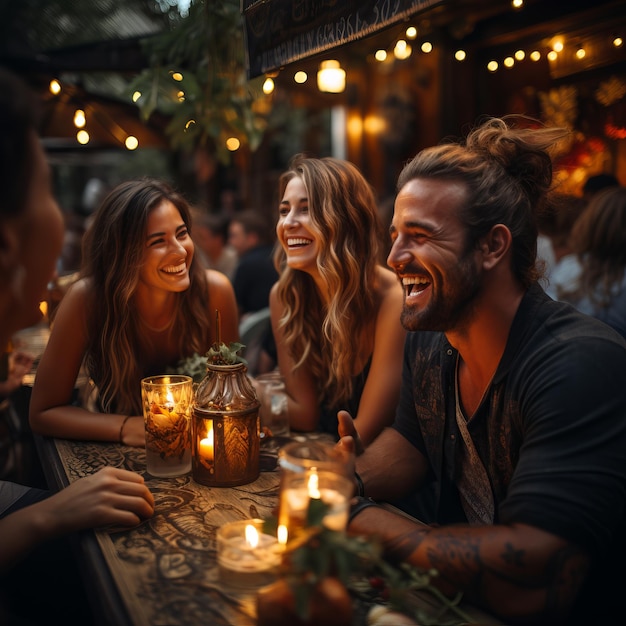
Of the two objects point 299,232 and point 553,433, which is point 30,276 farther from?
point 299,232

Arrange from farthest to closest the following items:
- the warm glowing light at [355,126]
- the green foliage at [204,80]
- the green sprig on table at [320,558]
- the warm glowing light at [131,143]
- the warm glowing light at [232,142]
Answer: the warm glowing light at [355,126] → the warm glowing light at [131,143] → the warm glowing light at [232,142] → the green foliage at [204,80] → the green sprig on table at [320,558]

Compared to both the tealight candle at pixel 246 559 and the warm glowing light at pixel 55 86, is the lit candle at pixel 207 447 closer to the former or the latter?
the tealight candle at pixel 246 559

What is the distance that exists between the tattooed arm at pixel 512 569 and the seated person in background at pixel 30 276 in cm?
76

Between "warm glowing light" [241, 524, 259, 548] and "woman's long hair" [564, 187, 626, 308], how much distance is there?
2913mm

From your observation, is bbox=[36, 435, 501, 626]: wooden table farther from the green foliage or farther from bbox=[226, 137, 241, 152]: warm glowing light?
bbox=[226, 137, 241, 152]: warm glowing light

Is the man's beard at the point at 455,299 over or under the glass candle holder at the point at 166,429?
over

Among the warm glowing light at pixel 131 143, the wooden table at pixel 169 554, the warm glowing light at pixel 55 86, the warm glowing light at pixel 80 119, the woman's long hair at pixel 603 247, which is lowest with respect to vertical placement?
the wooden table at pixel 169 554

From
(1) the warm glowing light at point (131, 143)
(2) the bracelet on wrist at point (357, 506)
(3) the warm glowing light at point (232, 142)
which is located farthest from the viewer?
(1) the warm glowing light at point (131, 143)

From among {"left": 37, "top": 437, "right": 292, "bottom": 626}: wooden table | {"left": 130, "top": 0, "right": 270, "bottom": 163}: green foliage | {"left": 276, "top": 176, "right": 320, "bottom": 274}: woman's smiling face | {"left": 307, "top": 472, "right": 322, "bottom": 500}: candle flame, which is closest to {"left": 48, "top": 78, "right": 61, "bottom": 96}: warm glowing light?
{"left": 130, "top": 0, "right": 270, "bottom": 163}: green foliage

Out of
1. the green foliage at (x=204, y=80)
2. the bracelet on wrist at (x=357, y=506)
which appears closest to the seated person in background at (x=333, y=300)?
the green foliage at (x=204, y=80)

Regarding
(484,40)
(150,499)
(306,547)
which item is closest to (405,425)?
(150,499)

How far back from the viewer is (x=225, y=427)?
1.85m

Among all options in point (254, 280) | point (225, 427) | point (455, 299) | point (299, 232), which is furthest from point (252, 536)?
point (254, 280)

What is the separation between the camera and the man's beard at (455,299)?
5.85ft
